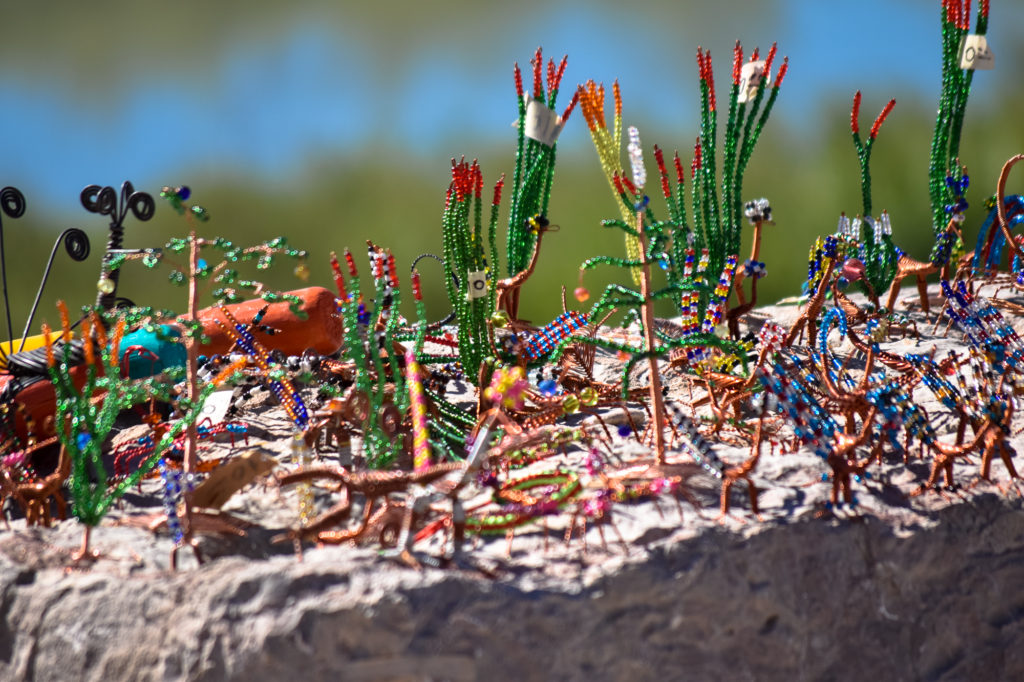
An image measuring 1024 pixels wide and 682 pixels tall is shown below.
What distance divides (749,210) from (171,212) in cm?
338

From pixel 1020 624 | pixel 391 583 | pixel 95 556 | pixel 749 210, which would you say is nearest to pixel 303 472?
pixel 391 583

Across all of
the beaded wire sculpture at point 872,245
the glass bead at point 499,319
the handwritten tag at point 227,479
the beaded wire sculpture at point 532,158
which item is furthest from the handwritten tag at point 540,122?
the beaded wire sculpture at point 872,245

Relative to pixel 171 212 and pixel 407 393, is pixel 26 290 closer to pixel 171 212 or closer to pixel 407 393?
pixel 171 212

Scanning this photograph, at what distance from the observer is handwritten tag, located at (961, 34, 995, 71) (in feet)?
11.9

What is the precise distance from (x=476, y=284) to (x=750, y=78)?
1.22 metres

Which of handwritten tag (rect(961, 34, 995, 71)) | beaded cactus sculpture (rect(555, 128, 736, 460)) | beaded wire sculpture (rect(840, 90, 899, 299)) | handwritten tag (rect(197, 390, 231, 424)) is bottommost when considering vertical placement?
handwritten tag (rect(197, 390, 231, 424))

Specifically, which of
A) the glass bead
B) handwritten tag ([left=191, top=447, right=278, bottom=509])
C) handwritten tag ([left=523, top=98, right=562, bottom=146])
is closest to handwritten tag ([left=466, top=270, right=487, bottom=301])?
the glass bead

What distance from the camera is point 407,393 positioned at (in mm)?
2383

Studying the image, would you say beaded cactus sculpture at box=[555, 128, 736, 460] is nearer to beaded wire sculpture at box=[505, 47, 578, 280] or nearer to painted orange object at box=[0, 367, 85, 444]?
beaded wire sculpture at box=[505, 47, 578, 280]

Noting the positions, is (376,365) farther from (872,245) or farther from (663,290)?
(872,245)

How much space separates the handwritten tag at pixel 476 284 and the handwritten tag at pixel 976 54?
2.24 m

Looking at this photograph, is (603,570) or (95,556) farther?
(95,556)

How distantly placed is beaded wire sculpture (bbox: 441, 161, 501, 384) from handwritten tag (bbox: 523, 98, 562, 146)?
7.7 inches

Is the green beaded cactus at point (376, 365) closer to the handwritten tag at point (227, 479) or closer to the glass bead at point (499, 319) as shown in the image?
the handwritten tag at point (227, 479)
